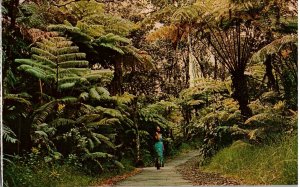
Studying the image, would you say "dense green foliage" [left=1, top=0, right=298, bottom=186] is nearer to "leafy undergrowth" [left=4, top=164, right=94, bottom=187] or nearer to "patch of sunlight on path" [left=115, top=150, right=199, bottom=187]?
"leafy undergrowth" [left=4, top=164, right=94, bottom=187]

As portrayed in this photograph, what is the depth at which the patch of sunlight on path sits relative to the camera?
4426mm

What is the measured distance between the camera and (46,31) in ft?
17.6

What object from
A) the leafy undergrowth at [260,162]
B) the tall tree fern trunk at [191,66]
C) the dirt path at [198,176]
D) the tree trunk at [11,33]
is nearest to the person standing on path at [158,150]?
the dirt path at [198,176]

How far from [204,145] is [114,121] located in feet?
3.65

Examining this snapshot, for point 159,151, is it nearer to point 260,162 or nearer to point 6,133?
point 260,162

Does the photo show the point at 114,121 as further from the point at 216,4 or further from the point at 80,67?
the point at 216,4

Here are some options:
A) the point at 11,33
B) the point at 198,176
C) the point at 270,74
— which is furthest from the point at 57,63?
the point at 270,74

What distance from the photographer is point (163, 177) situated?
483 centimetres

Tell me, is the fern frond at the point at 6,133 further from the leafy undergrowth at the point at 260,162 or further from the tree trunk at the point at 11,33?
the leafy undergrowth at the point at 260,162

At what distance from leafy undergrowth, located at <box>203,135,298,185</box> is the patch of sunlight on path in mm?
312

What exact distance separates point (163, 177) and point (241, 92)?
169cm

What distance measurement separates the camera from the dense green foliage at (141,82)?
4.72 metres

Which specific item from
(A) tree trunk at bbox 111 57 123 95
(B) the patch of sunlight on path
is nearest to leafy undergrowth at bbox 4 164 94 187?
(B) the patch of sunlight on path

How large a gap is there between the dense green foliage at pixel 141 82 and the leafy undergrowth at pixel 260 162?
0.03 metres
